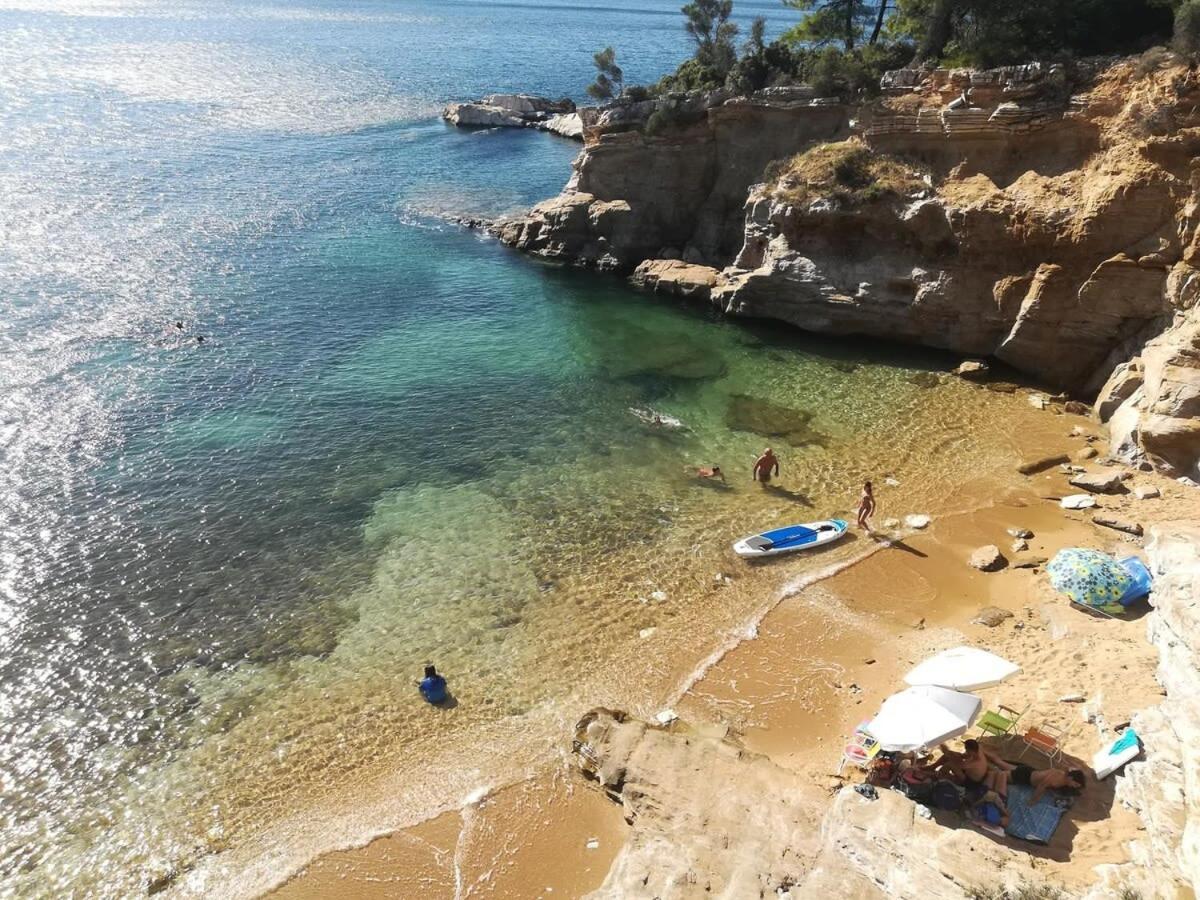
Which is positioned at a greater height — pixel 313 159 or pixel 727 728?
pixel 313 159

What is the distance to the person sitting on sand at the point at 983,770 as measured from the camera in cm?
1355

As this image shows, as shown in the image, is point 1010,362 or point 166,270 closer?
point 1010,362

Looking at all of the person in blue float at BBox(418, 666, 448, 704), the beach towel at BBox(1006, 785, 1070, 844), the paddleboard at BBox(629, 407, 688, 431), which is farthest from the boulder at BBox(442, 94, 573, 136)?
the beach towel at BBox(1006, 785, 1070, 844)

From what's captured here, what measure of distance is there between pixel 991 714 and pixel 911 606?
15.2 feet

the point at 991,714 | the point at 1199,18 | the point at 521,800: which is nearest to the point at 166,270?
the point at 521,800

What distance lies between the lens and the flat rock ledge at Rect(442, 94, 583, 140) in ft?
246

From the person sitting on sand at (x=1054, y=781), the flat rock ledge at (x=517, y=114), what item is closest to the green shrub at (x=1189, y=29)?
the person sitting on sand at (x=1054, y=781)

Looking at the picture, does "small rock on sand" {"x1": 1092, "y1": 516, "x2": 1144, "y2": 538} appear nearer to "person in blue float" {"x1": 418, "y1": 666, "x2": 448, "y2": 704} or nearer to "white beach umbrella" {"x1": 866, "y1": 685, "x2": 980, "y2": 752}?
"white beach umbrella" {"x1": 866, "y1": 685, "x2": 980, "y2": 752}

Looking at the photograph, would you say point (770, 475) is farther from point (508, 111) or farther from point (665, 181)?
point (508, 111)

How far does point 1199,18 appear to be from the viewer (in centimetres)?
2514

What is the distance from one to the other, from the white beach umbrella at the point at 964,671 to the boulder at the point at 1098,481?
10.9 m

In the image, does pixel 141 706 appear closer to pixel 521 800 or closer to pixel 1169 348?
pixel 521 800

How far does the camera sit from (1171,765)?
1125cm

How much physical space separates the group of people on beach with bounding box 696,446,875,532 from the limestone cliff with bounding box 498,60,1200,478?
8.97 meters
